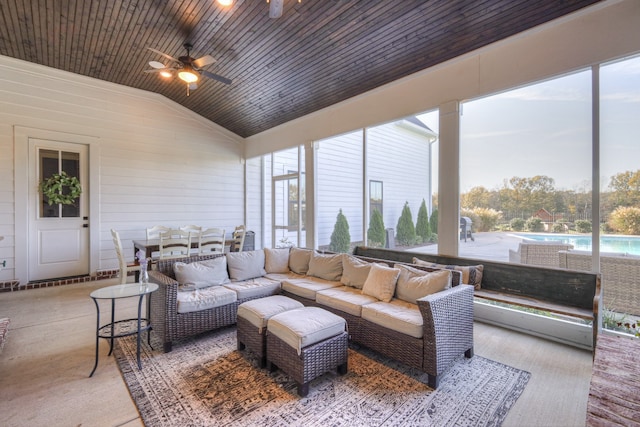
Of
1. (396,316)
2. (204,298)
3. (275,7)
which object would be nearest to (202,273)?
(204,298)

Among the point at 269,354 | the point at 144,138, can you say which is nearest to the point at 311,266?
the point at 269,354

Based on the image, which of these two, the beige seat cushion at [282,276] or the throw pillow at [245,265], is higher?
the throw pillow at [245,265]

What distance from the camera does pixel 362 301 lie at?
9.70 ft

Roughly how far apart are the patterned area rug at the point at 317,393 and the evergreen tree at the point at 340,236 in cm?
344

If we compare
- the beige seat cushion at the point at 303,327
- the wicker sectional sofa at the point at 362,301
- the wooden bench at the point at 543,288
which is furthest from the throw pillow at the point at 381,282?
the wooden bench at the point at 543,288

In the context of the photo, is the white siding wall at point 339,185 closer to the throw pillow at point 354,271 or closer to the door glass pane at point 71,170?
the throw pillow at point 354,271

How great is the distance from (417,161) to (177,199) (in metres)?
5.15

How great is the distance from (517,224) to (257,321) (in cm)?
326

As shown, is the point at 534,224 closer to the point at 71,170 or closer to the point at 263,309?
the point at 263,309

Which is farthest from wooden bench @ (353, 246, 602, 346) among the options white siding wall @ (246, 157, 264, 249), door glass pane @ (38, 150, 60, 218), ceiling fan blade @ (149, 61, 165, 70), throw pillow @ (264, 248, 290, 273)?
door glass pane @ (38, 150, 60, 218)

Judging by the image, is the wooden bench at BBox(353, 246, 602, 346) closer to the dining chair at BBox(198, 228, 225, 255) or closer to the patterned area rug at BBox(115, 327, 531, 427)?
the patterned area rug at BBox(115, 327, 531, 427)

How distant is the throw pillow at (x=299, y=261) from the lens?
13.8 ft

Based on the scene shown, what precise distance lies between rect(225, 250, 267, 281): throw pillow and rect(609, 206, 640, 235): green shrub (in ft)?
13.0

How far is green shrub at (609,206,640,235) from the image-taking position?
9.12ft
